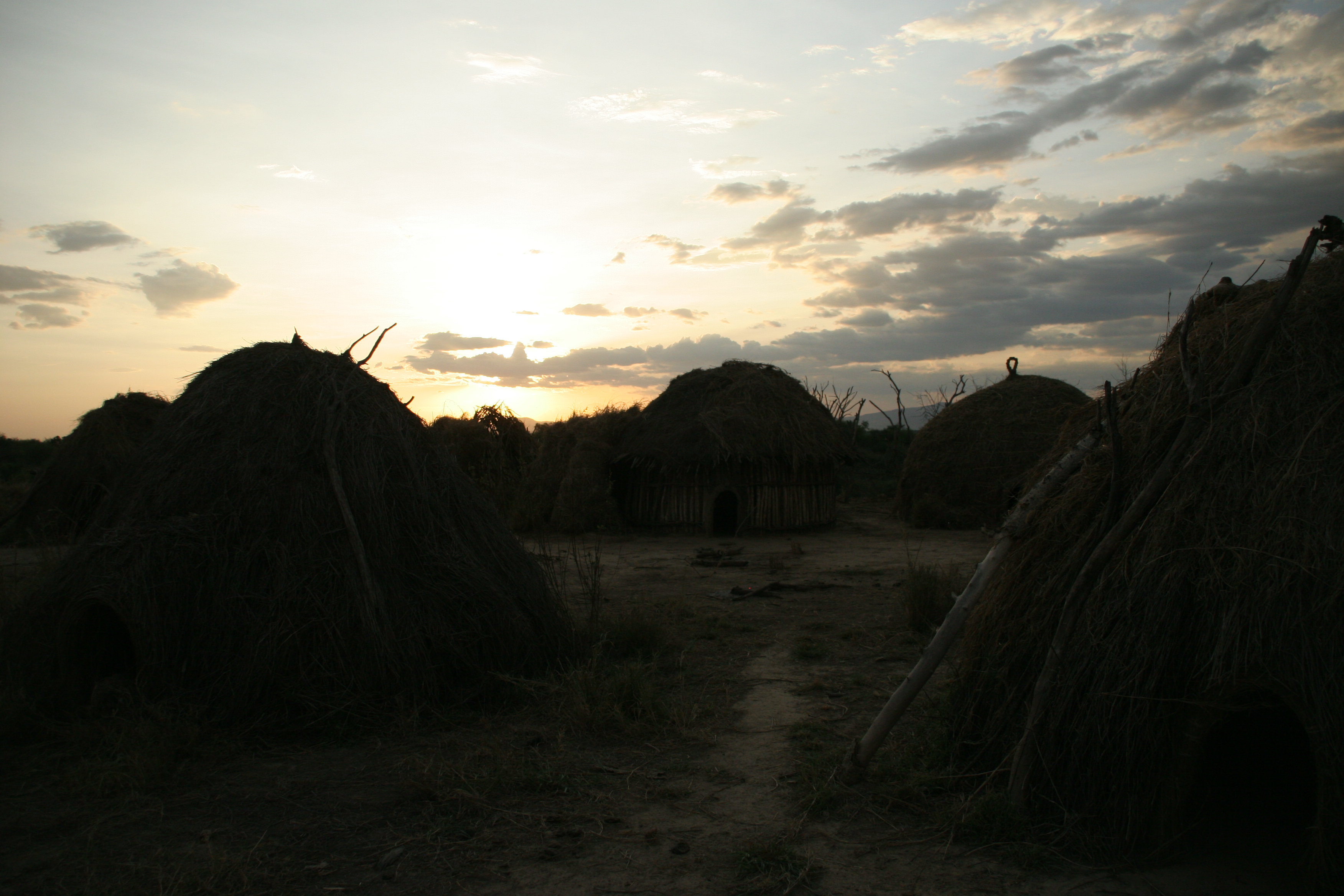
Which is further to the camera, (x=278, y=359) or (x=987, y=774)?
(x=278, y=359)

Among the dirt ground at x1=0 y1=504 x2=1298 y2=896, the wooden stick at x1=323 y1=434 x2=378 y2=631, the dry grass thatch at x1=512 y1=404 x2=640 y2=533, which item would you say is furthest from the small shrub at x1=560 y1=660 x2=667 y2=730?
the dry grass thatch at x1=512 y1=404 x2=640 y2=533

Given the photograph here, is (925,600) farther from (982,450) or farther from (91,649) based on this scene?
(982,450)

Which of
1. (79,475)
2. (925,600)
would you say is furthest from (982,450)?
(79,475)

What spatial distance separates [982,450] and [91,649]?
15276 millimetres

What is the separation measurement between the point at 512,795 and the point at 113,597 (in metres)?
2.94

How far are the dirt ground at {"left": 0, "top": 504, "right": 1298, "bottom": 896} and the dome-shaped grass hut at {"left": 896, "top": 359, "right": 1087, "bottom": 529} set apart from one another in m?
11.0

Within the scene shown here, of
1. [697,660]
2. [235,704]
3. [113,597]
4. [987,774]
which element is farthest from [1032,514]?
[113,597]

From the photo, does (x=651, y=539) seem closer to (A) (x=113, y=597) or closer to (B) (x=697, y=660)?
(B) (x=697, y=660)

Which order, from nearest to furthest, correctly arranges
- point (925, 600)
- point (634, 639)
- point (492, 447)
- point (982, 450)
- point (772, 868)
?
point (772, 868) < point (634, 639) < point (925, 600) < point (982, 450) < point (492, 447)

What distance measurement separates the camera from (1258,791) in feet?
13.2

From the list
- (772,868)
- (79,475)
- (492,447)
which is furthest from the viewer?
(492,447)

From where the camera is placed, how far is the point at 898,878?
3566mm

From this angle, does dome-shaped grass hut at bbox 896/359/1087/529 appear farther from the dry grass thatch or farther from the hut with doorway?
the hut with doorway

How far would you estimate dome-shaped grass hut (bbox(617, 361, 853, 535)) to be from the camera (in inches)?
636
